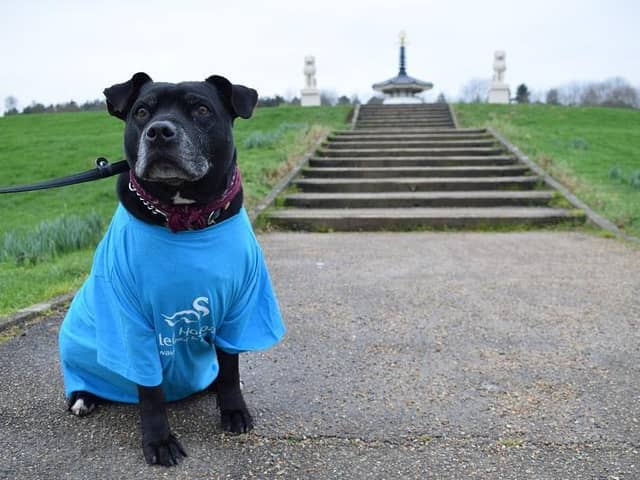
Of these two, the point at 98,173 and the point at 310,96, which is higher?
the point at 310,96

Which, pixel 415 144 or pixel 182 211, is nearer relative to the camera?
pixel 182 211

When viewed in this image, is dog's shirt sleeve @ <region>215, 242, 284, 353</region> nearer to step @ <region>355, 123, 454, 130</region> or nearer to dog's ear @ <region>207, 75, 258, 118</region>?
dog's ear @ <region>207, 75, 258, 118</region>

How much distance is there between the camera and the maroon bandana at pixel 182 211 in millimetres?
2451

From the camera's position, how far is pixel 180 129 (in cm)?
236

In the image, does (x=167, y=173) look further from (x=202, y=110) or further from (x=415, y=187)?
(x=415, y=187)

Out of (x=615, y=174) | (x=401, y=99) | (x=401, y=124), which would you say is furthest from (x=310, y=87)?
(x=615, y=174)

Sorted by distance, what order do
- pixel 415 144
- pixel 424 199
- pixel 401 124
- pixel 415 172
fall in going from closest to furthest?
pixel 424 199 < pixel 415 172 < pixel 415 144 < pixel 401 124

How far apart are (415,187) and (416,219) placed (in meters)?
1.94

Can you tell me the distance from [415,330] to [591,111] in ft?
70.6

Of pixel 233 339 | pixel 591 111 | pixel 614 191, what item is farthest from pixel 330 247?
pixel 591 111

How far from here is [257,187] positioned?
9.87 meters

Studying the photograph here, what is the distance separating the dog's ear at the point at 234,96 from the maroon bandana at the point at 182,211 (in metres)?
0.38

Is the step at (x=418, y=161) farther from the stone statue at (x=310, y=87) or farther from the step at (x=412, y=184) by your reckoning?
the stone statue at (x=310, y=87)

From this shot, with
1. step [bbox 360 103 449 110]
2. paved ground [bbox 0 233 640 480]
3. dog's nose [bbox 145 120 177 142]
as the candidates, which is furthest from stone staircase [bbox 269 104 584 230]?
step [bbox 360 103 449 110]
